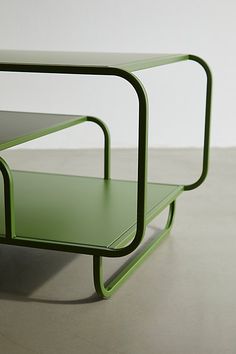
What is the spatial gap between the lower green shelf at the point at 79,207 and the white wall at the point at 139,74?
154 cm

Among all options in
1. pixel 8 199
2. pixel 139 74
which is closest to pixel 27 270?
pixel 8 199

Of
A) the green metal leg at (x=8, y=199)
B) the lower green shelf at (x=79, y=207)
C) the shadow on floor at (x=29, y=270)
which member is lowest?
the shadow on floor at (x=29, y=270)

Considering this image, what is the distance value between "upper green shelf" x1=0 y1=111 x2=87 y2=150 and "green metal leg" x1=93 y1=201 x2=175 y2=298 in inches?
16.2

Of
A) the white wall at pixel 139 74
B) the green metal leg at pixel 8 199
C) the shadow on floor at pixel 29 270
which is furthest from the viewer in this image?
the white wall at pixel 139 74

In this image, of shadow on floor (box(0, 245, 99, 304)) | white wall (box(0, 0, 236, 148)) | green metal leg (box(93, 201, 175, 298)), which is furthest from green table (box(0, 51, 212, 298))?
white wall (box(0, 0, 236, 148))

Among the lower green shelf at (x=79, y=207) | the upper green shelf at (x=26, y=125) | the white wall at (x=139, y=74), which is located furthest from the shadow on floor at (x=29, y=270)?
the white wall at (x=139, y=74)

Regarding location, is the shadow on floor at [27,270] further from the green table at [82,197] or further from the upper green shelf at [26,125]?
the upper green shelf at [26,125]

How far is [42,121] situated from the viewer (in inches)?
85.2

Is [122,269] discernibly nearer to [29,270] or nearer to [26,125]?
[29,270]

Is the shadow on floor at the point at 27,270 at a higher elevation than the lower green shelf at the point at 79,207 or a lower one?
lower

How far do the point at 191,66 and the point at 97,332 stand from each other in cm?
268

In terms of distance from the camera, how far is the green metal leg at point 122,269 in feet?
5.72

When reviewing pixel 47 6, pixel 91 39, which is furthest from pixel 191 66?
pixel 47 6

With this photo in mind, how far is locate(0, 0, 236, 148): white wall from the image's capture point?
3.91 meters
